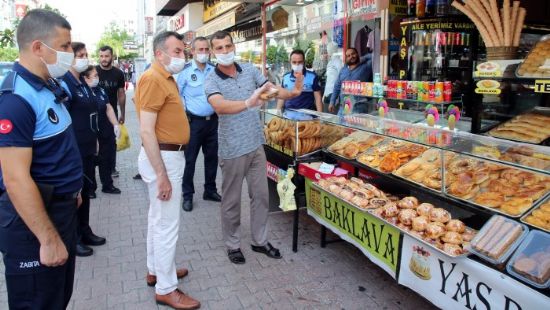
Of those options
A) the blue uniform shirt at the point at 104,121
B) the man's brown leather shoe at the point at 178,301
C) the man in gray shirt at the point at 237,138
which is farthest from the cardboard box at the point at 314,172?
the blue uniform shirt at the point at 104,121

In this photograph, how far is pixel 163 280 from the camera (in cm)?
322

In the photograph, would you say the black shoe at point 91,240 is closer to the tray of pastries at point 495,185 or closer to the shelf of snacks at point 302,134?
the shelf of snacks at point 302,134

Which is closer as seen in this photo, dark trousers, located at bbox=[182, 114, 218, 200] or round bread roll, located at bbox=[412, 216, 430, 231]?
round bread roll, located at bbox=[412, 216, 430, 231]

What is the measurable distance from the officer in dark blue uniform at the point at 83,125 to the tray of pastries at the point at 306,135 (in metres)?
1.96

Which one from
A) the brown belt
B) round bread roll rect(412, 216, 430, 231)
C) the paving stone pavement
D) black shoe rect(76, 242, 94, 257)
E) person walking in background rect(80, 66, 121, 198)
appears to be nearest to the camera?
round bread roll rect(412, 216, 430, 231)

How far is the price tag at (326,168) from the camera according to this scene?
4.08 metres

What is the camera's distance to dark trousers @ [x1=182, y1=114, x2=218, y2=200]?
18.3 ft

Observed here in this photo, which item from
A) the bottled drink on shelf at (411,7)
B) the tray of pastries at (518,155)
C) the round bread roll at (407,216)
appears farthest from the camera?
the bottled drink on shelf at (411,7)

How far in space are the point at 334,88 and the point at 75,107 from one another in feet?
14.2

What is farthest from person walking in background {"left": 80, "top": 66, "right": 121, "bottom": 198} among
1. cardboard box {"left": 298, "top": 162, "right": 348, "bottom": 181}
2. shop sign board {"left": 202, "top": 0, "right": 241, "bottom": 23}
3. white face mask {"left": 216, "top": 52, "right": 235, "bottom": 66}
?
shop sign board {"left": 202, "top": 0, "right": 241, "bottom": 23}

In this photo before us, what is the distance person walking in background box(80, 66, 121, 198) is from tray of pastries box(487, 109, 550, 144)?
4466mm

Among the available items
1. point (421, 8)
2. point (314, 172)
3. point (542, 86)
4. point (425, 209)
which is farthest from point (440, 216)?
point (421, 8)

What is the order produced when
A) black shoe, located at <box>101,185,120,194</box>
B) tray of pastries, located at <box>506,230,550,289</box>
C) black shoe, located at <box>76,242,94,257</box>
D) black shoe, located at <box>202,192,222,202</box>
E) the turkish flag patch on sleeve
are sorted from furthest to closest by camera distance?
black shoe, located at <box>101,185,120,194</box>, black shoe, located at <box>202,192,222,202</box>, black shoe, located at <box>76,242,94,257</box>, tray of pastries, located at <box>506,230,550,289</box>, the turkish flag patch on sleeve

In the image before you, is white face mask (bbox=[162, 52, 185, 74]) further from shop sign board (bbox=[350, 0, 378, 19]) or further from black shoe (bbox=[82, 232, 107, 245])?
shop sign board (bbox=[350, 0, 378, 19])
